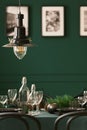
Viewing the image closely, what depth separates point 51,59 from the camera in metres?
5.94

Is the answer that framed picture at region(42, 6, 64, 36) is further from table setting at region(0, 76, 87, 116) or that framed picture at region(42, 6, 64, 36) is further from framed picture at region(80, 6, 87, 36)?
table setting at region(0, 76, 87, 116)

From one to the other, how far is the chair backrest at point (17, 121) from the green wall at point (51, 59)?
2.95m

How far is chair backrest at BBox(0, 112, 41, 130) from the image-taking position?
8.82 ft

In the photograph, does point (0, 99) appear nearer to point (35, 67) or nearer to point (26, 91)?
point (26, 91)

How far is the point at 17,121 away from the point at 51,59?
317 centimetres

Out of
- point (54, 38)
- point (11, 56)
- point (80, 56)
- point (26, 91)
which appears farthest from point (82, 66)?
point (26, 91)

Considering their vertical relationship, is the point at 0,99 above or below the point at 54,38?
below

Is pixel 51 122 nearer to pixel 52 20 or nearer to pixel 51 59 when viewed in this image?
pixel 51 59

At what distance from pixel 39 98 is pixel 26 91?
27 centimetres

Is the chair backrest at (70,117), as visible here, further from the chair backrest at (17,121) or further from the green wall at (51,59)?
the green wall at (51,59)

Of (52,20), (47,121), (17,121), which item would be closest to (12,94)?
(47,121)

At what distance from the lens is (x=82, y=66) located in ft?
19.4

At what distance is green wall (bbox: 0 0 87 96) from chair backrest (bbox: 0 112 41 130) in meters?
2.95

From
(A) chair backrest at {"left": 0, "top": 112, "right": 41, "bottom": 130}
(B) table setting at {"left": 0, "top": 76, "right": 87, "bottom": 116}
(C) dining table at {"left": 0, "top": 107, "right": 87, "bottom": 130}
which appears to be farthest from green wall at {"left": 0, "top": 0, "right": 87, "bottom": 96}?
(A) chair backrest at {"left": 0, "top": 112, "right": 41, "bottom": 130}
